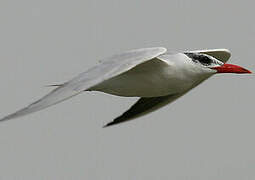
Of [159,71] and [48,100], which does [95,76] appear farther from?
[159,71]

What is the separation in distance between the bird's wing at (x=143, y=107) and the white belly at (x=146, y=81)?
870mm

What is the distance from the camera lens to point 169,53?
23.6 feet

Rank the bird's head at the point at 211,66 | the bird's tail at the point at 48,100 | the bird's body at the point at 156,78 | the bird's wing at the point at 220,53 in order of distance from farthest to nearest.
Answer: the bird's wing at the point at 220,53 → the bird's head at the point at 211,66 → the bird's body at the point at 156,78 → the bird's tail at the point at 48,100

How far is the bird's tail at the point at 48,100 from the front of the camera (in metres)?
5.18

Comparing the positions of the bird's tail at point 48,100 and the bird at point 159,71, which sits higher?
the bird's tail at point 48,100

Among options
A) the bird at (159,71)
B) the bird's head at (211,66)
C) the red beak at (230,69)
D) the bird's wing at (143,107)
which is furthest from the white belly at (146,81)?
the bird's wing at (143,107)

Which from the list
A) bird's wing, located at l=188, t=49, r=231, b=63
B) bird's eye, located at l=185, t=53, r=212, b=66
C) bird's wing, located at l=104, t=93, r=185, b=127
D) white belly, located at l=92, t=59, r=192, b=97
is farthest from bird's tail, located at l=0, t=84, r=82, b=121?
bird's wing, located at l=188, t=49, r=231, b=63

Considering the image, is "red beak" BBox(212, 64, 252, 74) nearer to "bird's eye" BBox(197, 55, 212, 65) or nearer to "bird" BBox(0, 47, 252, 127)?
"bird" BBox(0, 47, 252, 127)

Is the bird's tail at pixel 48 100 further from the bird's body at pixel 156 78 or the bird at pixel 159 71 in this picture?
the bird's body at pixel 156 78

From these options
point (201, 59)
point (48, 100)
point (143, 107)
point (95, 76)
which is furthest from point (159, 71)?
point (48, 100)

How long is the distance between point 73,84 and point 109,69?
0.46 m

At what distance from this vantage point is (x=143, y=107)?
8070 millimetres

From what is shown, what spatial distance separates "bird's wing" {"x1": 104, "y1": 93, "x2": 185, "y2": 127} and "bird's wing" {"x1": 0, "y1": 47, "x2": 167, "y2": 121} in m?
1.47

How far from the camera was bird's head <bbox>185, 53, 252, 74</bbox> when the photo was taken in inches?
275
